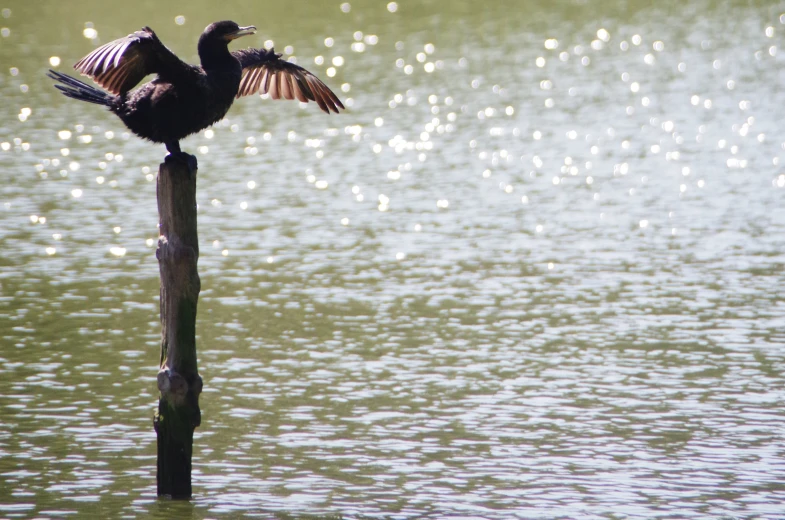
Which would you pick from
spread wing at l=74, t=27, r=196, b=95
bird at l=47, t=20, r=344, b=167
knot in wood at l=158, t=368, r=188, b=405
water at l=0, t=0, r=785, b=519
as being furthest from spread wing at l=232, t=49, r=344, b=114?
water at l=0, t=0, r=785, b=519

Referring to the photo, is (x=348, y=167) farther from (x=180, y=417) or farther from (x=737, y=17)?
(x=737, y=17)

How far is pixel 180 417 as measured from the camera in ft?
35.7

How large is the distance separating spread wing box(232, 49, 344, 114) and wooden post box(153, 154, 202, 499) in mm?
2033

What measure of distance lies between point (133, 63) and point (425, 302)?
350 inches

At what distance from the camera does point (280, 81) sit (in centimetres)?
1251

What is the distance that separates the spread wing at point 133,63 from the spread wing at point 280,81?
1.48 meters

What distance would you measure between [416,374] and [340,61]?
2879 centimetres

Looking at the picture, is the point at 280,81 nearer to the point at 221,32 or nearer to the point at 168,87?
the point at 221,32

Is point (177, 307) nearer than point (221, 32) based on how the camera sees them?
Yes

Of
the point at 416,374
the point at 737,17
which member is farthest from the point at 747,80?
the point at 416,374

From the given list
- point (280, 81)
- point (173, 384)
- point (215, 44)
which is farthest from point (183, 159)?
point (280, 81)

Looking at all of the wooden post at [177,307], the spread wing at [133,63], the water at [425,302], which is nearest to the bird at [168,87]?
the spread wing at [133,63]

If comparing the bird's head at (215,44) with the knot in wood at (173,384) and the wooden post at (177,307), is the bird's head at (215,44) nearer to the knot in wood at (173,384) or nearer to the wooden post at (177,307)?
the wooden post at (177,307)

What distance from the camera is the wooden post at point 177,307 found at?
10.6 m
